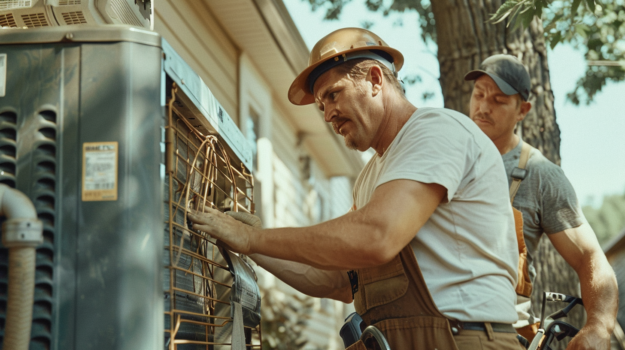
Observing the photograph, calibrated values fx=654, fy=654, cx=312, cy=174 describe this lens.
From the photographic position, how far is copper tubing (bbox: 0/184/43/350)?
1381 mm

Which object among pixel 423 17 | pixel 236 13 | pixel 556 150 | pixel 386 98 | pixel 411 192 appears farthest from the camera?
pixel 423 17

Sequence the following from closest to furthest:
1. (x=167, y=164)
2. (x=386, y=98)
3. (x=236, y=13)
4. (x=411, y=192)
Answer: (x=167, y=164) → (x=411, y=192) → (x=386, y=98) → (x=236, y=13)

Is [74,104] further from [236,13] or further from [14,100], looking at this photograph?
[236,13]

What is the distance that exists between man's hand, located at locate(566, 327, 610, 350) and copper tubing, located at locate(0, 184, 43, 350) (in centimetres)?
203

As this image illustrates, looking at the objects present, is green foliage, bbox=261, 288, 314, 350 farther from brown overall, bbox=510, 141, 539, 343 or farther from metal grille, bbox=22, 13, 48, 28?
metal grille, bbox=22, 13, 48, 28

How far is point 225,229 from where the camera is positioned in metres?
1.89

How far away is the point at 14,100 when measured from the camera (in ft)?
5.14

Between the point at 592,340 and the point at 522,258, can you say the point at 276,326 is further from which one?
the point at 592,340

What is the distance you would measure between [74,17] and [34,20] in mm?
157

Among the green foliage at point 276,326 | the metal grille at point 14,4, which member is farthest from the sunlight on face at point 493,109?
the green foliage at point 276,326

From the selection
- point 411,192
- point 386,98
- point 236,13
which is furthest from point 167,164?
point 236,13

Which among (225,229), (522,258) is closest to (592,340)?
(522,258)

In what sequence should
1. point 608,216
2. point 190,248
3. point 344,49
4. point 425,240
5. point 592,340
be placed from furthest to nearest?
point 608,216
point 592,340
point 344,49
point 425,240
point 190,248

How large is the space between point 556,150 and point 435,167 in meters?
2.48
